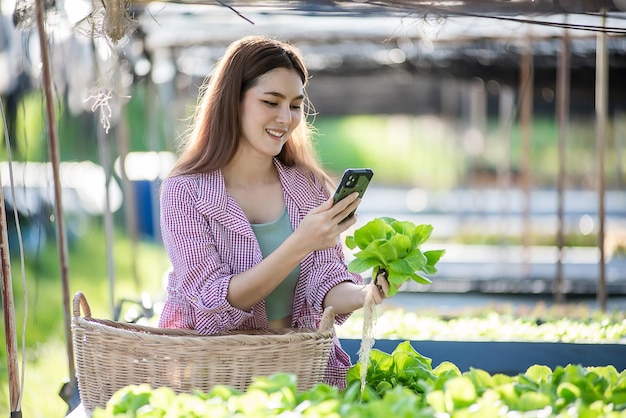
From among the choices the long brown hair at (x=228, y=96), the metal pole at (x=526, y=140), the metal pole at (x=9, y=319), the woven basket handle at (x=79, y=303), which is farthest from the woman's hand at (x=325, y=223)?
the metal pole at (x=526, y=140)

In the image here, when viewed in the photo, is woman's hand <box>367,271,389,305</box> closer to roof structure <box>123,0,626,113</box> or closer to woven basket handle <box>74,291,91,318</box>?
woven basket handle <box>74,291,91,318</box>

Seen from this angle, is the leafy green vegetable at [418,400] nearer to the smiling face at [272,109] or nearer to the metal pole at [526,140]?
the smiling face at [272,109]

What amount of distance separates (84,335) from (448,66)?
5.71m

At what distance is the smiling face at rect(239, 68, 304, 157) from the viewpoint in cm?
211

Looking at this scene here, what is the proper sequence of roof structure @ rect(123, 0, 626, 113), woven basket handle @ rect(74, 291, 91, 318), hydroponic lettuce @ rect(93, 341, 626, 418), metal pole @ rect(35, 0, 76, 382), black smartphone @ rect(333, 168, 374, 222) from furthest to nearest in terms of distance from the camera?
roof structure @ rect(123, 0, 626, 113) → metal pole @ rect(35, 0, 76, 382) → woven basket handle @ rect(74, 291, 91, 318) → black smartphone @ rect(333, 168, 374, 222) → hydroponic lettuce @ rect(93, 341, 626, 418)

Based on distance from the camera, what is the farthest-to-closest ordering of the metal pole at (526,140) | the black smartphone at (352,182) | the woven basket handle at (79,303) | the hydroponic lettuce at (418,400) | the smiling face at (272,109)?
the metal pole at (526,140), the smiling face at (272,109), the woven basket handle at (79,303), the black smartphone at (352,182), the hydroponic lettuce at (418,400)

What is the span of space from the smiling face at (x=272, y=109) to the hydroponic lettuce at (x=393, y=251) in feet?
1.28

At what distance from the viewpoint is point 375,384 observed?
198 cm

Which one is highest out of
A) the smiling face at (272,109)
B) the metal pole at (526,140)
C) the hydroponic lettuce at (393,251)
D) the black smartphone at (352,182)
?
the smiling face at (272,109)

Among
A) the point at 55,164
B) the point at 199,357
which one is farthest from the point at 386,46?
the point at 199,357

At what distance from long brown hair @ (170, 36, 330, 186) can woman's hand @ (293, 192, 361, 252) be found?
1.25ft

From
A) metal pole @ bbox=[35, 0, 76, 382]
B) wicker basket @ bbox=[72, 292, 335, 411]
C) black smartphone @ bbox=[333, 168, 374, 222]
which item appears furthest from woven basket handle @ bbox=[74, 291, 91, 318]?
metal pole @ bbox=[35, 0, 76, 382]

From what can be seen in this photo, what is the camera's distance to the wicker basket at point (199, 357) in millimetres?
1833

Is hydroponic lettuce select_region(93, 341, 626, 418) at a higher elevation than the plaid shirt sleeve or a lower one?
lower
